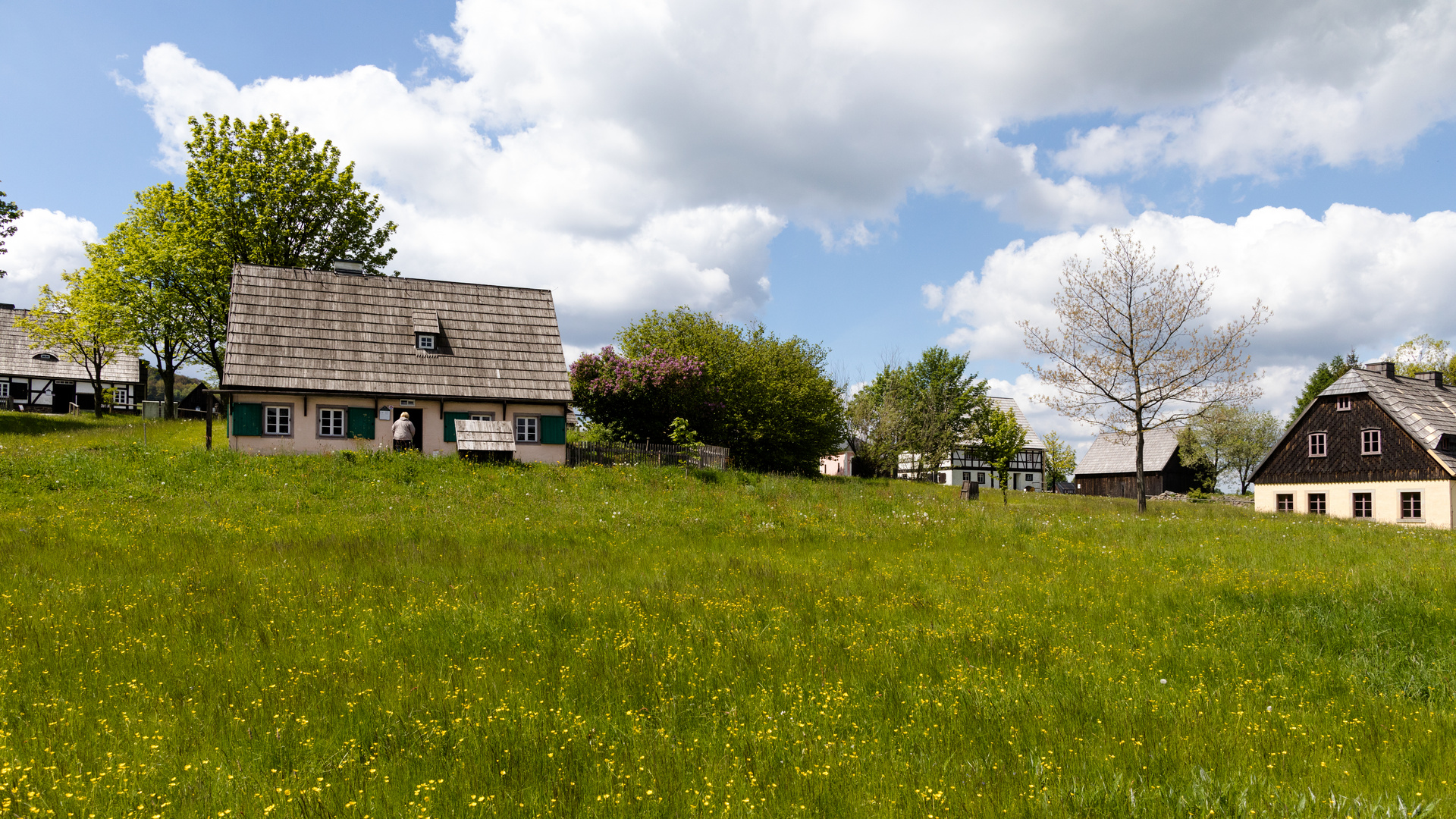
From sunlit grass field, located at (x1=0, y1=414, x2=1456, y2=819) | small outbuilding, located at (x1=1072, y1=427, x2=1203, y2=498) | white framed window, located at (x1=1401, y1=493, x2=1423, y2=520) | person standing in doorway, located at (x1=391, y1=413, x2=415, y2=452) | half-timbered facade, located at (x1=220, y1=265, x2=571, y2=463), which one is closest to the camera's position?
sunlit grass field, located at (x1=0, y1=414, x2=1456, y2=819)

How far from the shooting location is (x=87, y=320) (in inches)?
1502

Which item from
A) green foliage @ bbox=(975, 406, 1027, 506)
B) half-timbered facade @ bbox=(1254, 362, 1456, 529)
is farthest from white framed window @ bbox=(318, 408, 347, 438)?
green foliage @ bbox=(975, 406, 1027, 506)

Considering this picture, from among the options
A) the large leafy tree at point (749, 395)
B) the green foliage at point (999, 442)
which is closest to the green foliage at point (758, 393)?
the large leafy tree at point (749, 395)

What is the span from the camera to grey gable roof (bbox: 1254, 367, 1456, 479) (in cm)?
3594

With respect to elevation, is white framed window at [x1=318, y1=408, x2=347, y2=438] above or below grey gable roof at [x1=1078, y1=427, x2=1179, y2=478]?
above

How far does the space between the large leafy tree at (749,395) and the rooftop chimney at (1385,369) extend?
92.9ft

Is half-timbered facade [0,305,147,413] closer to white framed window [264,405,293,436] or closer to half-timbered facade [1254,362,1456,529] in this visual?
white framed window [264,405,293,436]

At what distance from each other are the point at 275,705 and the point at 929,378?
2714 inches

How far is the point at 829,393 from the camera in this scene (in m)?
45.1

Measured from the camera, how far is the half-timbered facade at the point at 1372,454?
3597 cm

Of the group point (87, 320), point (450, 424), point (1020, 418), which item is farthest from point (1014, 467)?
point (87, 320)

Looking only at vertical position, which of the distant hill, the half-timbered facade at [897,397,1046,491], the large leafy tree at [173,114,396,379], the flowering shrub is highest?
the large leafy tree at [173,114,396,379]

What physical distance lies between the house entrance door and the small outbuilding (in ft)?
289

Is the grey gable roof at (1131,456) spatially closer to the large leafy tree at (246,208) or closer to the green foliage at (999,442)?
the green foliage at (999,442)
